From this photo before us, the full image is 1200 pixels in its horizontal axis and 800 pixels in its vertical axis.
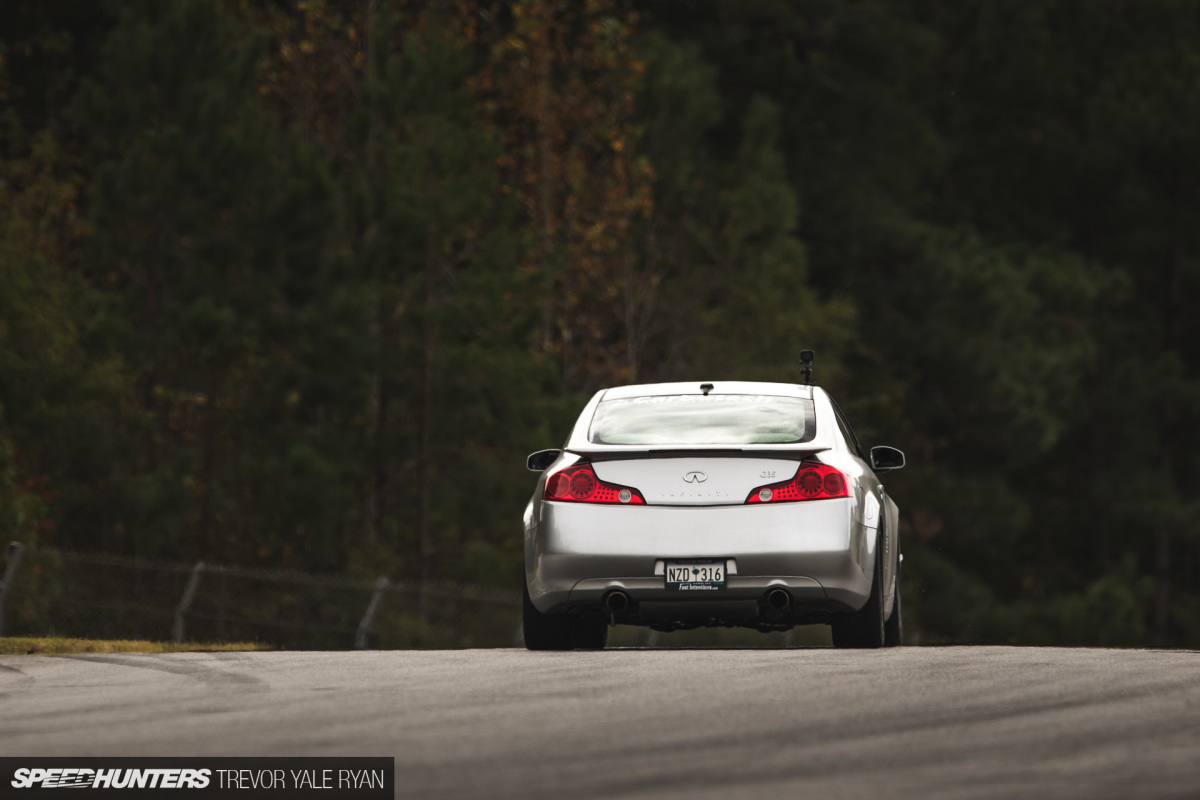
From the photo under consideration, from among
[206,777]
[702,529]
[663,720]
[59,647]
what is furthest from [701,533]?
[206,777]

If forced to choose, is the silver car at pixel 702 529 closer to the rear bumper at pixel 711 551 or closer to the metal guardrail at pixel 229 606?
the rear bumper at pixel 711 551

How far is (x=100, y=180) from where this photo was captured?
34812 millimetres

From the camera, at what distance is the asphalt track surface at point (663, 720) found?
743cm

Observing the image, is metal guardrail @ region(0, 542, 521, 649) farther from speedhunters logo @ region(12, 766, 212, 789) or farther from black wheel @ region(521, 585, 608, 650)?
speedhunters logo @ region(12, 766, 212, 789)

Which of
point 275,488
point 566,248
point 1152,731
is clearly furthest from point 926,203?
point 1152,731

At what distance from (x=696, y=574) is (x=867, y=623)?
131 centimetres

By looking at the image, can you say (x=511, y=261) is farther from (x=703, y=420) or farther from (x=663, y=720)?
(x=663, y=720)

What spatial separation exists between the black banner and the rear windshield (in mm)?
5242

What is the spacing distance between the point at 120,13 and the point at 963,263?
22918 millimetres

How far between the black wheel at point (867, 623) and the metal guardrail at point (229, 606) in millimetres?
9622

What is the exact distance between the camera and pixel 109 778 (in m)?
7.66

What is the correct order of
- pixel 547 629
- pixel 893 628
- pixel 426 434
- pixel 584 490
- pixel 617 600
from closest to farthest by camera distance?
pixel 617 600, pixel 584 490, pixel 547 629, pixel 893 628, pixel 426 434

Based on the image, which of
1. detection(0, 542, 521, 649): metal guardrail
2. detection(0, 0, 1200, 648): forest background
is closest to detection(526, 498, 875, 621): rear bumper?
detection(0, 542, 521, 649): metal guardrail

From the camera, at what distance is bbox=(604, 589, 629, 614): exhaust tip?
40.9 feet
